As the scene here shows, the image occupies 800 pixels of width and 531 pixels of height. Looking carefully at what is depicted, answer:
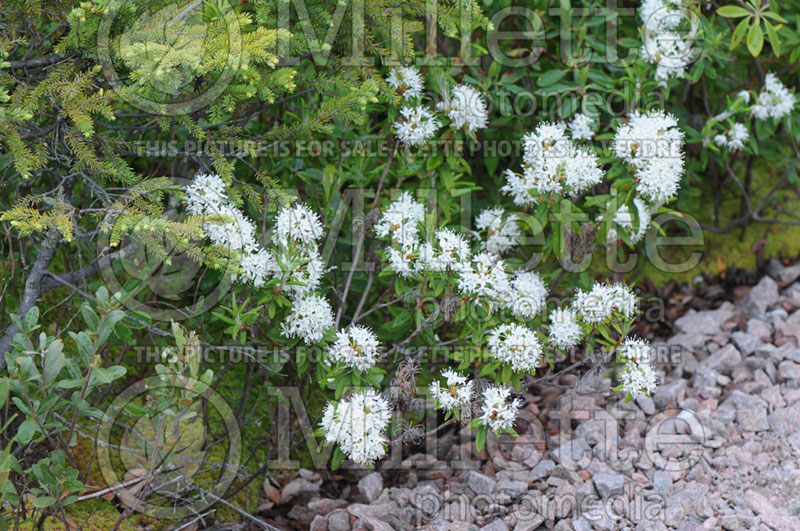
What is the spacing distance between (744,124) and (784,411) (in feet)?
5.07

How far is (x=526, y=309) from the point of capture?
2947 mm

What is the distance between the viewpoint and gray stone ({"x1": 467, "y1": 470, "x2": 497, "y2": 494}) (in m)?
2.83

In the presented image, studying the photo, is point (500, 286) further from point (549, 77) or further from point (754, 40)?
point (754, 40)

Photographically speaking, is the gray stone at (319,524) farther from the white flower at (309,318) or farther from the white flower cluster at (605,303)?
the white flower cluster at (605,303)

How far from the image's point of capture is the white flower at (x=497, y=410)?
8.56 feet

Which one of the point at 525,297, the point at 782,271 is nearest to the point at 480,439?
the point at 525,297

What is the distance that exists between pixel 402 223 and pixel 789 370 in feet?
6.11

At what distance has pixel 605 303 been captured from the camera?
2881 millimetres

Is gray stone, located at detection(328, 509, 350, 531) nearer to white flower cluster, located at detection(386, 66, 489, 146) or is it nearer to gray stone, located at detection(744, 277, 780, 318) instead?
white flower cluster, located at detection(386, 66, 489, 146)

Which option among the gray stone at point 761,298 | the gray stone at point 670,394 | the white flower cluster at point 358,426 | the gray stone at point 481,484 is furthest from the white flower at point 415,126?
the gray stone at point 761,298

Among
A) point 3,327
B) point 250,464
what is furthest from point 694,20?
point 3,327

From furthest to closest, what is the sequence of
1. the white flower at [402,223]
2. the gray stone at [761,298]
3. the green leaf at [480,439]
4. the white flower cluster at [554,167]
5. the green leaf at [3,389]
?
the gray stone at [761,298] → the white flower cluster at [554,167] → the white flower at [402,223] → the green leaf at [480,439] → the green leaf at [3,389]

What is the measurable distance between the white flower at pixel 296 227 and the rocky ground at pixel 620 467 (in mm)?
971

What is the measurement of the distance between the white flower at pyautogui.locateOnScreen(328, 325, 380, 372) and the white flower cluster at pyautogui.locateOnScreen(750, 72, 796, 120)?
235 centimetres
